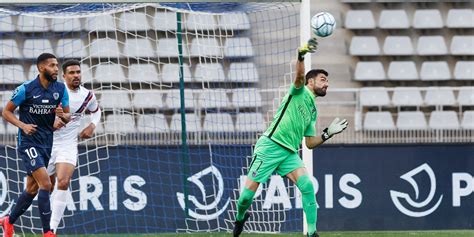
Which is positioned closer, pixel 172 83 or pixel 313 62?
pixel 172 83

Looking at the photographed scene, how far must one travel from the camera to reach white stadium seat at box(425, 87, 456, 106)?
19469 millimetres

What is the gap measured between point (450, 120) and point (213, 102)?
443cm

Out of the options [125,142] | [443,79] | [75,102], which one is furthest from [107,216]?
[443,79]

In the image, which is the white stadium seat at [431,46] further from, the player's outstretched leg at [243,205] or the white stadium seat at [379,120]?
the player's outstretched leg at [243,205]

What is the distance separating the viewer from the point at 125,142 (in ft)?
54.7

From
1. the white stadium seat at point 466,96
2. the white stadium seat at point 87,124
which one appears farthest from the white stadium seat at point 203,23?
the white stadium seat at point 466,96

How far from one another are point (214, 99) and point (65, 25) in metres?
3.56

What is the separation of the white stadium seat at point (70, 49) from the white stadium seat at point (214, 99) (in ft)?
8.03

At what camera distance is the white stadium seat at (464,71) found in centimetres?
2058

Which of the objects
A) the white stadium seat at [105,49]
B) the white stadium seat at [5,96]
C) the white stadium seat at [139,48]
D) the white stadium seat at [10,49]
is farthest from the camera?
the white stadium seat at [139,48]

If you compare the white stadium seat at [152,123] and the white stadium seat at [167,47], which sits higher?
the white stadium seat at [167,47]

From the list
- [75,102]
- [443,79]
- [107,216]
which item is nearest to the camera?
[75,102]

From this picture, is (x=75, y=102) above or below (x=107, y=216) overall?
above

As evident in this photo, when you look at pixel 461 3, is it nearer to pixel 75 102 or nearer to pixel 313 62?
pixel 313 62
